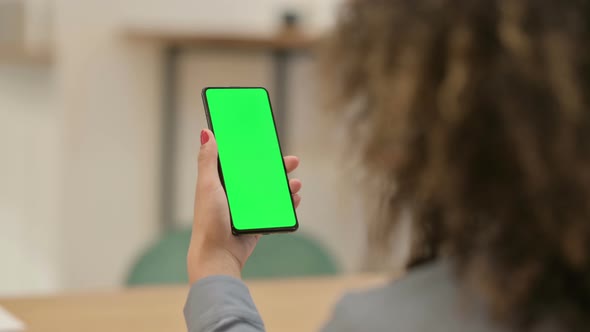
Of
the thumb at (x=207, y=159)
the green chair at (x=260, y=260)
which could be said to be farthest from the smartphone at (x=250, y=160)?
the green chair at (x=260, y=260)

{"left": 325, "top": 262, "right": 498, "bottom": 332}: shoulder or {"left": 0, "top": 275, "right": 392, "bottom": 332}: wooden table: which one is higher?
{"left": 325, "top": 262, "right": 498, "bottom": 332}: shoulder

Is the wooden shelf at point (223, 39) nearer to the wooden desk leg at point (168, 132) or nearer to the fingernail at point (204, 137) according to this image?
the wooden desk leg at point (168, 132)

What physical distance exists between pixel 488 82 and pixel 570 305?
150mm

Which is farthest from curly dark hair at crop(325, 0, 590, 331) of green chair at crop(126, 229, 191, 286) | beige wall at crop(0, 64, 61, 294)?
beige wall at crop(0, 64, 61, 294)

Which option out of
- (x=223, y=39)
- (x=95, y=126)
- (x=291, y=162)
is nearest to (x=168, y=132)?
(x=95, y=126)

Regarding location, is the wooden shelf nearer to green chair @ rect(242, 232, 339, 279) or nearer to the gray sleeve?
green chair @ rect(242, 232, 339, 279)

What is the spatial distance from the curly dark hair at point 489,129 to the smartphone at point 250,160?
0.09m

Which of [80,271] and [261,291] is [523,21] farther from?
[80,271]

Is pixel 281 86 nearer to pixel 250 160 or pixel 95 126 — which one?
pixel 95 126

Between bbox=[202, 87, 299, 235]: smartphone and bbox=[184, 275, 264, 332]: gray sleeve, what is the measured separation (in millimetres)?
53

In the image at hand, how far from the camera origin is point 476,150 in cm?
49

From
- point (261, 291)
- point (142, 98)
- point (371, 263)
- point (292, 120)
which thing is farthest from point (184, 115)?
point (371, 263)

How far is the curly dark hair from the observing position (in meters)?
0.47

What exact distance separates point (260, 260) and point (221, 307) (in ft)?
3.37
